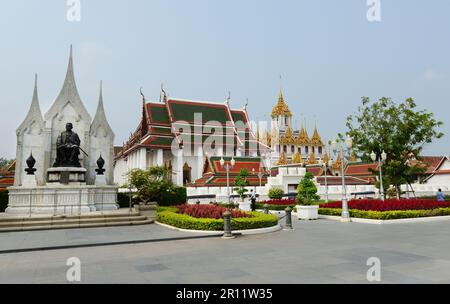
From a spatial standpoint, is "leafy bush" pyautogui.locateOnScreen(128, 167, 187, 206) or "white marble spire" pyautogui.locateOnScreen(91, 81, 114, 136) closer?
"leafy bush" pyautogui.locateOnScreen(128, 167, 187, 206)

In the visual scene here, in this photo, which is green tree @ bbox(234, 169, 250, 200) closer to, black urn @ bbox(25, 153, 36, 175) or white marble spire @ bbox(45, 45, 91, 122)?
white marble spire @ bbox(45, 45, 91, 122)

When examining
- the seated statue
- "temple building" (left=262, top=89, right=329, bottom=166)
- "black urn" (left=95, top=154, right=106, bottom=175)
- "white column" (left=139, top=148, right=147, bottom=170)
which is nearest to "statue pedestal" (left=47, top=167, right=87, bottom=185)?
the seated statue

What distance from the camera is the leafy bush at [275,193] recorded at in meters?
32.2

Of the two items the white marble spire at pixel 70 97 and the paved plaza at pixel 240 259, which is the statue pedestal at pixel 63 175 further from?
the paved plaza at pixel 240 259

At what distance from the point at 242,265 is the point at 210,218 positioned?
607cm

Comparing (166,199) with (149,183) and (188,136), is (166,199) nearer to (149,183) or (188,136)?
(149,183)

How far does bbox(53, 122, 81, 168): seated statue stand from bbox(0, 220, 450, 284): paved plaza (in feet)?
29.0

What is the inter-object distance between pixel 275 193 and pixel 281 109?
213 ft

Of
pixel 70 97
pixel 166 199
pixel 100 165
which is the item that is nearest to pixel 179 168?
pixel 166 199

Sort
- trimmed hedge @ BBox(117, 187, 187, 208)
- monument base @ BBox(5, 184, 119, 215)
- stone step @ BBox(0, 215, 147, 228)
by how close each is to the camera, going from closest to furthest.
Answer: stone step @ BBox(0, 215, 147, 228) → monument base @ BBox(5, 184, 119, 215) → trimmed hedge @ BBox(117, 187, 187, 208)

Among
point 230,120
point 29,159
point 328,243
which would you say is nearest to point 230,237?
point 328,243

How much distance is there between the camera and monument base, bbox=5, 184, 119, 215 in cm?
1819

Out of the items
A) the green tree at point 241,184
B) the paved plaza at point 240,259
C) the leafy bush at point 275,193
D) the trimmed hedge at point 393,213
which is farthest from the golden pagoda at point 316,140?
the paved plaza at point 240,259

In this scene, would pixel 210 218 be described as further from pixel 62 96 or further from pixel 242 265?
pixel 62 96
